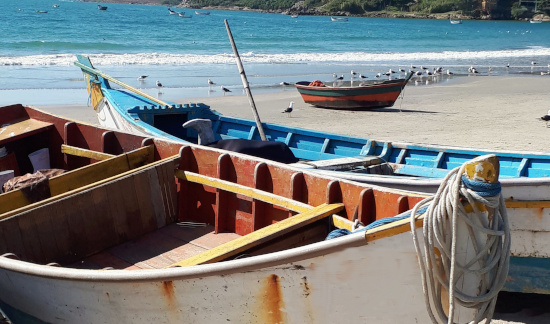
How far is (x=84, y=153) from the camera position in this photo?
22.1 feet

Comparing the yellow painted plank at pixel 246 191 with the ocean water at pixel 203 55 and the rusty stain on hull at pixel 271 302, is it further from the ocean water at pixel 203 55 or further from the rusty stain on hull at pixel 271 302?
the ocean water at pixel 203 55

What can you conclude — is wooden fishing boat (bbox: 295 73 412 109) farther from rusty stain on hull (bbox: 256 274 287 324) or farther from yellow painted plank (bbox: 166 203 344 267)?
rusty stain on hull (bbox: 256 274 287 324)

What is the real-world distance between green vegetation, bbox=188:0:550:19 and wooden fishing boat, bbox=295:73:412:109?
3299 inches

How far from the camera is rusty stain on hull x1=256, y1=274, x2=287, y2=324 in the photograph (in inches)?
142

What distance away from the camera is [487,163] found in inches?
125

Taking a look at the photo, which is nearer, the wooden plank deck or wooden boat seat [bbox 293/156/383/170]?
the wooden plank deck

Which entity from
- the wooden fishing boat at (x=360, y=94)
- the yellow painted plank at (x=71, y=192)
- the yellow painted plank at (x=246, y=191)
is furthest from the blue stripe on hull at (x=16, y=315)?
the wooden fishing boat at (x=360, y=94)

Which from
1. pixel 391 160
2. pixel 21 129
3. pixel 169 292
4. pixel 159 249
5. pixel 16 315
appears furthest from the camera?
pixel 391 160

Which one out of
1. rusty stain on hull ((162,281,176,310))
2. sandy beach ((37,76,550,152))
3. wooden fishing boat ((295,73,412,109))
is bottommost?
sandy beach ((37,76,550,152))

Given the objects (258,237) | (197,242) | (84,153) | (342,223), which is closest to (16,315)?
(197,242)

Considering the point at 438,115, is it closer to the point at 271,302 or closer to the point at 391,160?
the point at 391,160

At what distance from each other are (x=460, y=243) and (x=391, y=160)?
481cm

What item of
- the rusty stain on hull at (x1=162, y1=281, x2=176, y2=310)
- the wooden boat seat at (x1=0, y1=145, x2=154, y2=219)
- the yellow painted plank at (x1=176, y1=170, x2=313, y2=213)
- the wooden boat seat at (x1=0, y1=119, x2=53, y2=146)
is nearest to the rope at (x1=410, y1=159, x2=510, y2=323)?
the rusty stain on hull at (x1=162, y1=281, x2=176, y2=310)

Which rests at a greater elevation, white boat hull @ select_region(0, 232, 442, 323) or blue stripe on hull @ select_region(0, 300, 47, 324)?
white boat hull @ select_region(0, 232, 442, 323)
